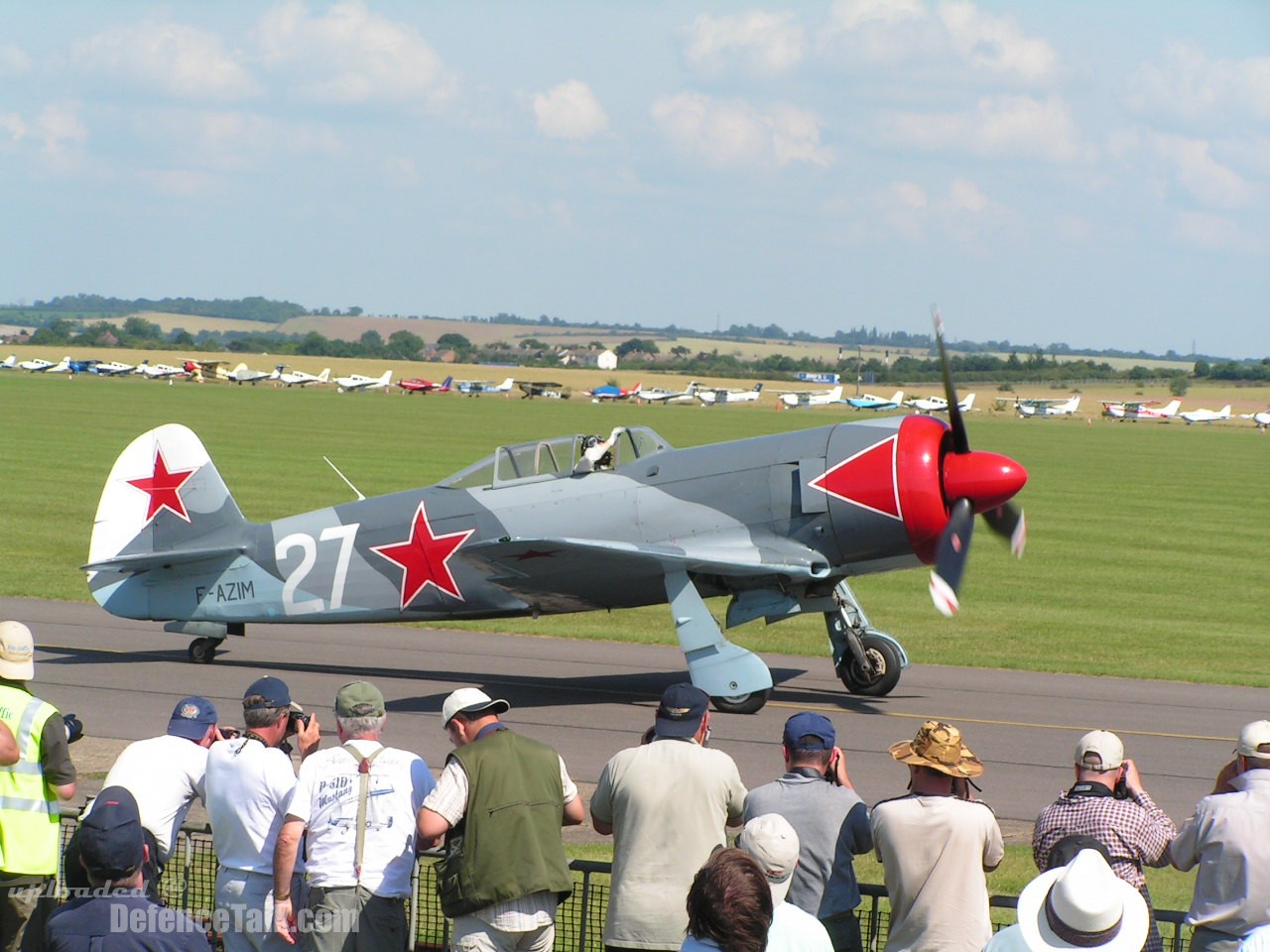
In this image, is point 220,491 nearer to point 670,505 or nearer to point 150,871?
point 670,505

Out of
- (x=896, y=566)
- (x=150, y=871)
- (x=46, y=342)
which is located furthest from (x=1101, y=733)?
(x=46, y=342)

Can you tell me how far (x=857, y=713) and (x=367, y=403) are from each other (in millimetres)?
80893

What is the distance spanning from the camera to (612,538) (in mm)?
14258

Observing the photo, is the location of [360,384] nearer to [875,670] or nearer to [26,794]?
[875,670]

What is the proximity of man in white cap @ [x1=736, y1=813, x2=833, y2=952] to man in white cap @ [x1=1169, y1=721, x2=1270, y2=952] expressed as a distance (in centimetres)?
179

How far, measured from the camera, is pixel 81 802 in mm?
9930

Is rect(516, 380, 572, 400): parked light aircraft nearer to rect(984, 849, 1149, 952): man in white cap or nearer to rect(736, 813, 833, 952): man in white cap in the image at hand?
rect(736, 813, 833, 952): man in white cap

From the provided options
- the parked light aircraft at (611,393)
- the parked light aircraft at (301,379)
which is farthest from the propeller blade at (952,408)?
the parked light aircraft at (301,379)

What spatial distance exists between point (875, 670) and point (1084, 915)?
10.6 metres

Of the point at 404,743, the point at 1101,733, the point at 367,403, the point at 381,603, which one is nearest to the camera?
the point at 1101,733

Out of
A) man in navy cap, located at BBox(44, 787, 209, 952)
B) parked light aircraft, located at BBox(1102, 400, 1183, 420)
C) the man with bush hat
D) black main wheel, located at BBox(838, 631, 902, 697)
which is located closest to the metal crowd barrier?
the man with bush hat

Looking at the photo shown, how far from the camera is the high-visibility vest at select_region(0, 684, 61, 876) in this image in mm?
6020

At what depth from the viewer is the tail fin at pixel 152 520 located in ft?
51.9

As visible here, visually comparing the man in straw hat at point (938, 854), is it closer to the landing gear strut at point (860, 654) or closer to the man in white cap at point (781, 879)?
the man in white cap at point (781, 879)
